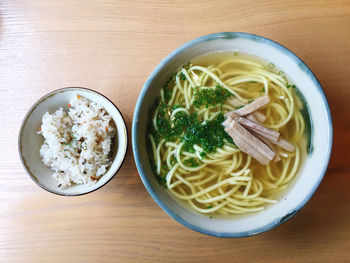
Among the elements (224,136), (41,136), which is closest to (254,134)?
(224,136)

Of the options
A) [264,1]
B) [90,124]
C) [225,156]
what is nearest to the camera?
[90,124]

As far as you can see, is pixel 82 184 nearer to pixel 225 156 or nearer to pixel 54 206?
pixel 54 206

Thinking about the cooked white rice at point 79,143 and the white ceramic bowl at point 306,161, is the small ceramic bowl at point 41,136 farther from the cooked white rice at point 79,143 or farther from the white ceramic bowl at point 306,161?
the white ceramic bowl at point 306,161

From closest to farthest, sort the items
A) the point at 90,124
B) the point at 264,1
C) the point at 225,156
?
the point at 90,124 → the point at 225,156 → the point at 264,1

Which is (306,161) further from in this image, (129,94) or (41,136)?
(41,136)

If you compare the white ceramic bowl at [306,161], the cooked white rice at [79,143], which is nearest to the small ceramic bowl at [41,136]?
the cooked white rice at [79,143]

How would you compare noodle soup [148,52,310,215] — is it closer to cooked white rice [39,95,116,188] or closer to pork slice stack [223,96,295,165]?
pork slice stack [223,96,295,165]

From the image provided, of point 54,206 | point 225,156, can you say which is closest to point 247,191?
point 225,156
